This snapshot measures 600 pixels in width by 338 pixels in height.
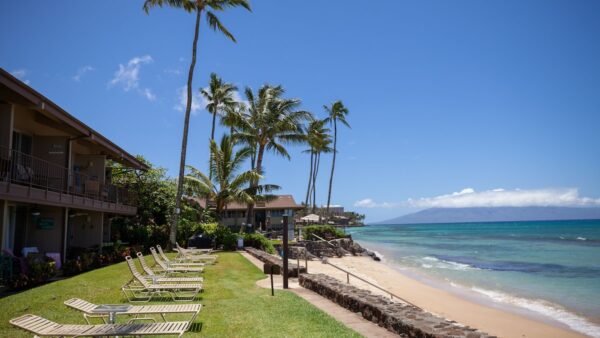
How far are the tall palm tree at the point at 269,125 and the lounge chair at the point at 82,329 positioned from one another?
68.3 feet

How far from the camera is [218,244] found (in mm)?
22578

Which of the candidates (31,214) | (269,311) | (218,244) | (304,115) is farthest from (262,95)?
(269,311)

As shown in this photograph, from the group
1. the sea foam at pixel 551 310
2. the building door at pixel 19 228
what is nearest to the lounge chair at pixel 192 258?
the building door at pixel 19 228

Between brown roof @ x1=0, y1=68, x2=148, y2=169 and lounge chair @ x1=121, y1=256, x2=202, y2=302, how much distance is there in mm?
5415

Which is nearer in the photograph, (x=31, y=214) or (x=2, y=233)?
(x=2, y=233)

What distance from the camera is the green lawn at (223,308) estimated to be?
6.44 metres

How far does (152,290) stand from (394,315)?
16.7ft

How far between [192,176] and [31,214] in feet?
35.3

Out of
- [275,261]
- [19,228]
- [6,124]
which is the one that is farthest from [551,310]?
[19,228]

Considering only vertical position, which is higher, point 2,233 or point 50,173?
point 50,173

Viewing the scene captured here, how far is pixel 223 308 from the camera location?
8.11 m

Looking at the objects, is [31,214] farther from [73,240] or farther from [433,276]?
[433,276]

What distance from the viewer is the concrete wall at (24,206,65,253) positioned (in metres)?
13.8

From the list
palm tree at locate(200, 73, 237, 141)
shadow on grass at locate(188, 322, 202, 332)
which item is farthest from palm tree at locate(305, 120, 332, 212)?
shadow on grass at locate(188, 322, 202, 332)
